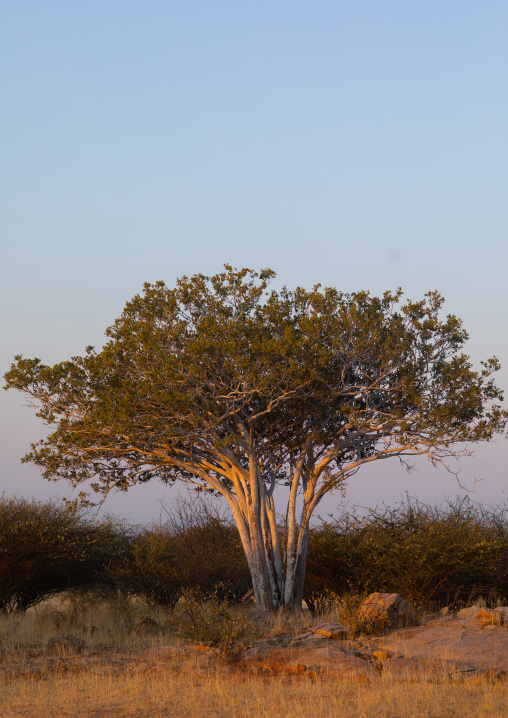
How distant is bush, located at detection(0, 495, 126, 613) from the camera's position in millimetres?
20703

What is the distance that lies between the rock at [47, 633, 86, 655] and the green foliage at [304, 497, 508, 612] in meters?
7.02

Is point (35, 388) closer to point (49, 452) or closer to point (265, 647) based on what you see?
point (49, 452)

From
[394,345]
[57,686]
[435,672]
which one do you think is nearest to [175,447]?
[394,345]

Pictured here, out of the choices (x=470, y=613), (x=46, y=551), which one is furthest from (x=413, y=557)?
(x=46, y=551)

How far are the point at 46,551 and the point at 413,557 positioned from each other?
34.7ft

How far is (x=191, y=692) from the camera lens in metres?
11.3

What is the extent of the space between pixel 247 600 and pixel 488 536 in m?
8.13

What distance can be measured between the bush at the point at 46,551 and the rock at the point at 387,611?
8739mm

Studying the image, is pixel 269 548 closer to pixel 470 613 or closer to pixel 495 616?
pixel 470 613

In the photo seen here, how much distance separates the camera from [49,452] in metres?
20.1

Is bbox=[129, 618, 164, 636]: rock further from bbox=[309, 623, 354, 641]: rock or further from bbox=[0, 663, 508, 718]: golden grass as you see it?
bbox=[0, 663, 508, 718]: golden grass

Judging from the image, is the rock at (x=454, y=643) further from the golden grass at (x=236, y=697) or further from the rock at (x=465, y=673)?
the golden grass at (x=236, y=697)

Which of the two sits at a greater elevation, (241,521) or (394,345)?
(394,345)

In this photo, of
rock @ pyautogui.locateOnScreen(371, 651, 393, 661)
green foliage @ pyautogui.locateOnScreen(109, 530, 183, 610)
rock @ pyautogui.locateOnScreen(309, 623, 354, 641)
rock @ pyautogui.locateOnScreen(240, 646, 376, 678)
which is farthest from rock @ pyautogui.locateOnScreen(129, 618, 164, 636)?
rock @ pyautogui.locateOnScreen(371, 651, 393, 661)
